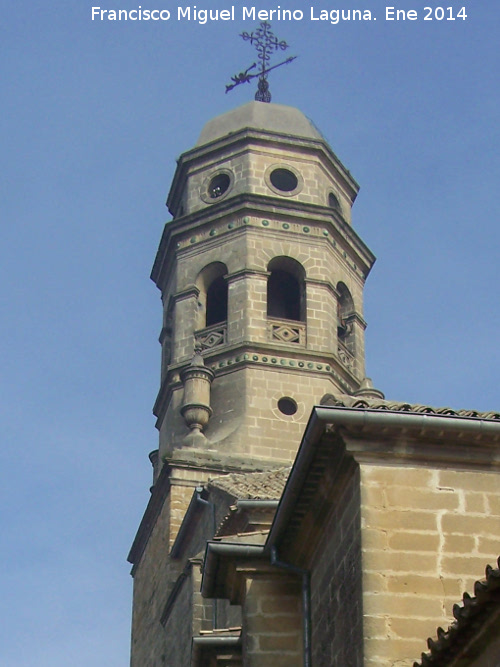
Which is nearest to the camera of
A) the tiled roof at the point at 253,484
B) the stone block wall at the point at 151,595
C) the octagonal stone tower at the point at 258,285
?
the tiled roof at the point at 253,484

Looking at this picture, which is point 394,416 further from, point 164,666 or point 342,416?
point 164,666

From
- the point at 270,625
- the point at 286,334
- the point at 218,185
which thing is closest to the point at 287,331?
the point at 286,334

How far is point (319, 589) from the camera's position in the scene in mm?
11445

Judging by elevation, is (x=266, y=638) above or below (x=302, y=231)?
below

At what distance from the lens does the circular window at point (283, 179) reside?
1029 inches

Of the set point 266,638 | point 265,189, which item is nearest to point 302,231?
point 265,189

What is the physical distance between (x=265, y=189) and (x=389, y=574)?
16.8 meters

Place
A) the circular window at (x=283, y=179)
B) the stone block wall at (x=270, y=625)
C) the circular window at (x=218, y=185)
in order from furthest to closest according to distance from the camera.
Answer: the circular window at (x=218, y=185) < the circular window at (x=283, y=179) < the stone block wall at (x=270, y=625)

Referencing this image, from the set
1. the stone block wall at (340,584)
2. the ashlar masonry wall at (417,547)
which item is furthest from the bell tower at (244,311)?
the ashlar masonry wall at (417,547)

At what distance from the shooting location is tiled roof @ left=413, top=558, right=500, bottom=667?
7547 mm

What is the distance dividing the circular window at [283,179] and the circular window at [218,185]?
0.95 meters

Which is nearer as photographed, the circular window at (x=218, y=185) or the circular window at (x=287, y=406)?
the circular window at (x=287, y=406)

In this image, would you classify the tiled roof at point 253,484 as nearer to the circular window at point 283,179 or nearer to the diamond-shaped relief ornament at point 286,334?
the diamond-shaped relief ornament at point 286,334

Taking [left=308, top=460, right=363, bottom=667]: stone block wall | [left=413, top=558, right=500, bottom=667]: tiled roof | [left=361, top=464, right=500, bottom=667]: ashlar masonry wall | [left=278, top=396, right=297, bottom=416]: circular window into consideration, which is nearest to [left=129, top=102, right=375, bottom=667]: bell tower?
[left=278, top=396, right=297, bottom=416]: circular window
